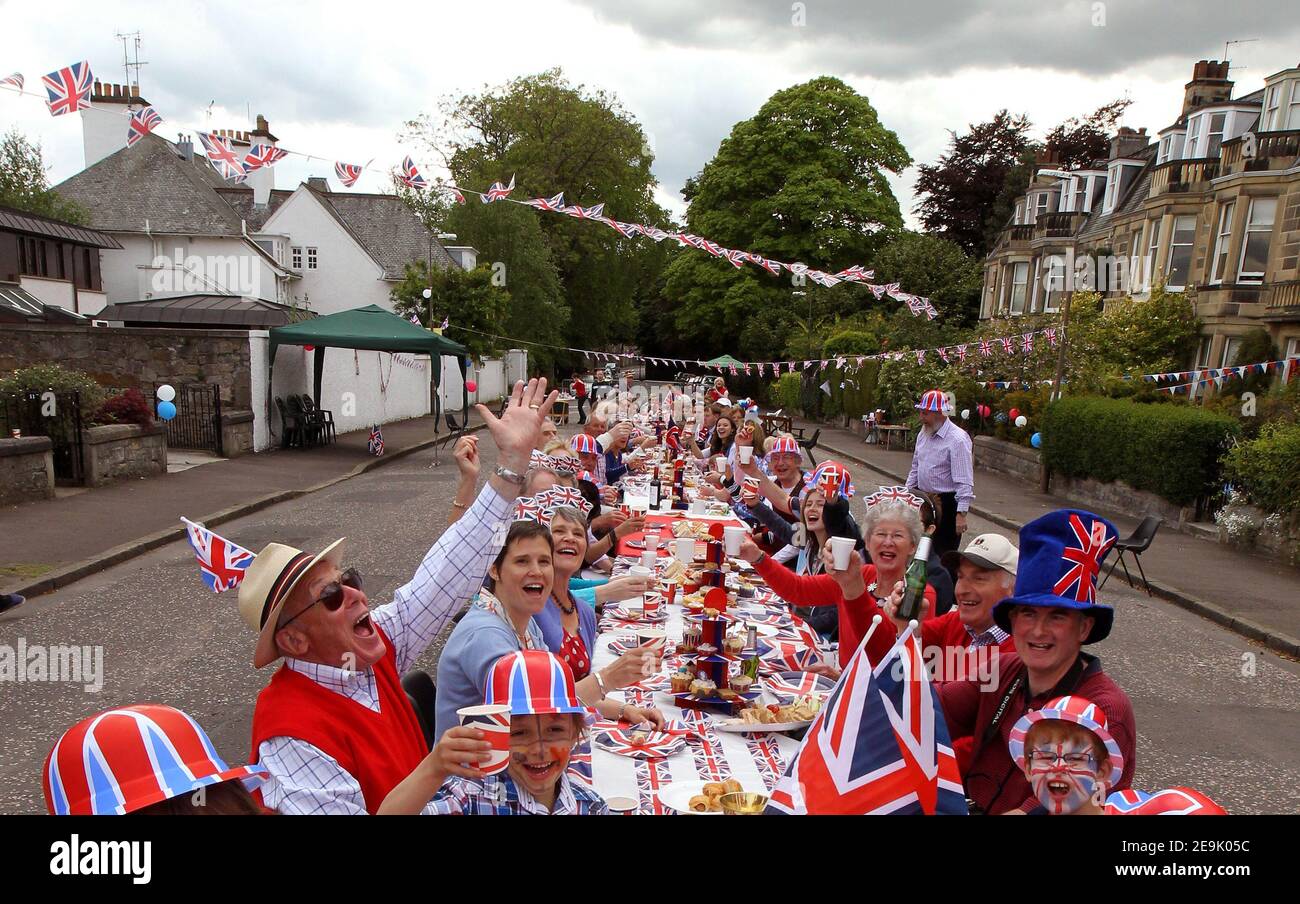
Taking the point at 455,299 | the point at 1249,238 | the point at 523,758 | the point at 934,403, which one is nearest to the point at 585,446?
the point at 934,403

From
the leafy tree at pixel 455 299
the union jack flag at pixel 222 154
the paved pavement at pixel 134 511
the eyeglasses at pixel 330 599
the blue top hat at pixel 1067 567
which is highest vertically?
the union jack flag at pixel 222 154

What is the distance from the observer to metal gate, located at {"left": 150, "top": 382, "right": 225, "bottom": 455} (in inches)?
661

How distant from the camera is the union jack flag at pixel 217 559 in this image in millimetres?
→ 2686

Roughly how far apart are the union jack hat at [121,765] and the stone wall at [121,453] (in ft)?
42.7

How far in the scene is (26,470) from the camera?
10984 millimetres

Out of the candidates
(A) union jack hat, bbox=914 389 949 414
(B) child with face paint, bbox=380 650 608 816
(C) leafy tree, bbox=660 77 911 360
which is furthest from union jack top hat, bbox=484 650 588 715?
(C) leafy tree, bbox=660 77 911 360

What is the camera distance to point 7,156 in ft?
129

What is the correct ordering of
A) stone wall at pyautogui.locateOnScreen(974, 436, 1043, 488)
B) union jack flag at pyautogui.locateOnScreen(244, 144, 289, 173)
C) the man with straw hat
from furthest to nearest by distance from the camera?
stone wall at pyautogui.locateOnScreen(974, 436, 1043, 488)
union jack flag at pyautogui.locateOnScreen(244, 144, 289, 173)
the man with straw hat

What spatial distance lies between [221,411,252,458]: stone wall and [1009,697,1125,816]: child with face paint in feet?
57.3

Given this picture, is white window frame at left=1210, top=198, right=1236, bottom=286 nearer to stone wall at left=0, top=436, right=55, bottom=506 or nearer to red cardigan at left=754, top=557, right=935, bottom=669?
red cardigan at left=754, top=557, right=935, bottom=669

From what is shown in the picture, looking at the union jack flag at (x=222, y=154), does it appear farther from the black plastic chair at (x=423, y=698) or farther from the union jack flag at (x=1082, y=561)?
the union jack flag at (x=1082, y=561)

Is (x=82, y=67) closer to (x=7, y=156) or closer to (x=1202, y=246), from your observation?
(x=1202, y=246)

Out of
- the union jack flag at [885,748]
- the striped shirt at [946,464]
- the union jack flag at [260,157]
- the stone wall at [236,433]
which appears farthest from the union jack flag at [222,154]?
the union jack flag at [885,748]

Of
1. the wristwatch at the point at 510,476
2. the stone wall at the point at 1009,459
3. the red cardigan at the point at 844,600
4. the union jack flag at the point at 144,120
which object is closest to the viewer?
the wristwatch at the point at 510,476
